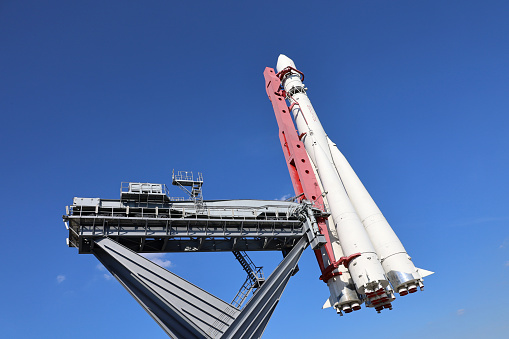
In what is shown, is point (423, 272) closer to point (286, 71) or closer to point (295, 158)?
point (295, 158)

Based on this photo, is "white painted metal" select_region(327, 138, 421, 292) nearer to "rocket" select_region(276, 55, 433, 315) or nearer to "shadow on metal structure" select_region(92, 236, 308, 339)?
"rocket" select_region(276, 55, 433, 315)

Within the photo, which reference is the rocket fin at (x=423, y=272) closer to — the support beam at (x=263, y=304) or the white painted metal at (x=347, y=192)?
the white painted metal at (x=347, y=192)

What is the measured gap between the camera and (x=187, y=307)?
18531 mm


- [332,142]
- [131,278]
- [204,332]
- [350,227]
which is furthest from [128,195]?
[332,142]

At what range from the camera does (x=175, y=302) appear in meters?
18.4

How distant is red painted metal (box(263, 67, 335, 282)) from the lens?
2533 centimetres

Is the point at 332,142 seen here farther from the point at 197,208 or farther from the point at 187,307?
the point at 187,307

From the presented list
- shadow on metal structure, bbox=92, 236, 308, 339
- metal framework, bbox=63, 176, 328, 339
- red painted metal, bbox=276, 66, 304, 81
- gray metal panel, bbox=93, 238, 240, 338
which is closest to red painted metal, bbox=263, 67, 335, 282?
red painted metal, bbox=276, 66, 304, 81

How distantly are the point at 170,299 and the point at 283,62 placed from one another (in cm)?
→ 2699

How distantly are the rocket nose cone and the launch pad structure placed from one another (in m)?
11.9

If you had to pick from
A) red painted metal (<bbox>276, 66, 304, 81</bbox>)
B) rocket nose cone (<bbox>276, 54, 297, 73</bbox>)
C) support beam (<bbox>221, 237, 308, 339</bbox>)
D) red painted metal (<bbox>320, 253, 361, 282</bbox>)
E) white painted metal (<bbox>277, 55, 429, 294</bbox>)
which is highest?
rocket nose cone (<bbox>276, 54, 297, 73</bbox>)

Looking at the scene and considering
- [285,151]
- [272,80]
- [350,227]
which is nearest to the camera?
[350,227]

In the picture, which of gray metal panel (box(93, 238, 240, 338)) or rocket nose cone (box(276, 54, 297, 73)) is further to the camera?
rocket nose cone (box(276, 54, 297, 73))

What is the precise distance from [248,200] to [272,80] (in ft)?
50.2
